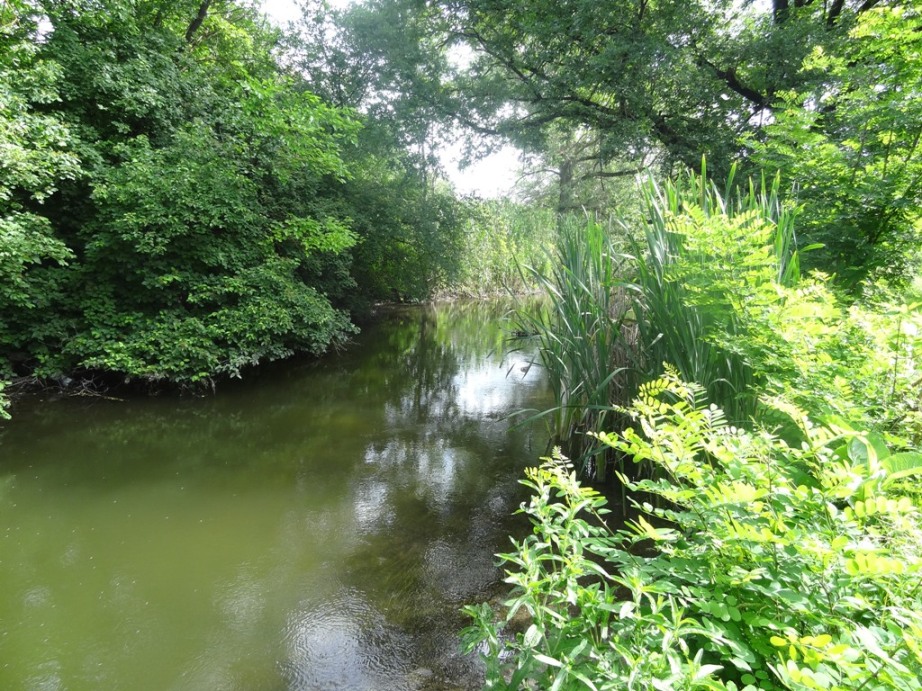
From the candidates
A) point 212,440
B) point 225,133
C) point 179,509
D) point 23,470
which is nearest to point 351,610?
point 179,509

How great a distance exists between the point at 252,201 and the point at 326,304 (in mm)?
1886

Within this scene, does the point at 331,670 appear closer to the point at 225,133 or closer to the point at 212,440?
the point at 212,440

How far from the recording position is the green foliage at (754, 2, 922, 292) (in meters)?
2.97

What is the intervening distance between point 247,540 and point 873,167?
498 cm

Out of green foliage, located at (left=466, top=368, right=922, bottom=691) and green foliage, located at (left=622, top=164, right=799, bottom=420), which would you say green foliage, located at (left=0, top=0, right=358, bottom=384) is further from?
green foliage, located at (left=466, top=368, right=922, bottom=691)

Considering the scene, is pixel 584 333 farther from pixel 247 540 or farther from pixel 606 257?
pixel 247 540

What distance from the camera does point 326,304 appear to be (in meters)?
7.48

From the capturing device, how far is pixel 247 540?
3.00 meters

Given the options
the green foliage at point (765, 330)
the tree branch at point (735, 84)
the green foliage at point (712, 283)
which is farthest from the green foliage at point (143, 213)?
the tree branch at point (735, 84)

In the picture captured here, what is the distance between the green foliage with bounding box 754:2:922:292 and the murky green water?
2.93 m

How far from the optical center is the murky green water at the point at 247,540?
2.10 metres

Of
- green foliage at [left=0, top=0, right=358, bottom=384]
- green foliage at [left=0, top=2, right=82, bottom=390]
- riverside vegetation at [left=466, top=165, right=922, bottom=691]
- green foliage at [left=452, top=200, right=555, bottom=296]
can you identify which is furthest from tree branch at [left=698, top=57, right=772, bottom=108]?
green foliage at [left=0, top=2, right=82, bottom=390]

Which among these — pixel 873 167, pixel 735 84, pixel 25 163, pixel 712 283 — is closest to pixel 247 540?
pixel 712 283

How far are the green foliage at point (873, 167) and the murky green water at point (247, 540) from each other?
293 cm
